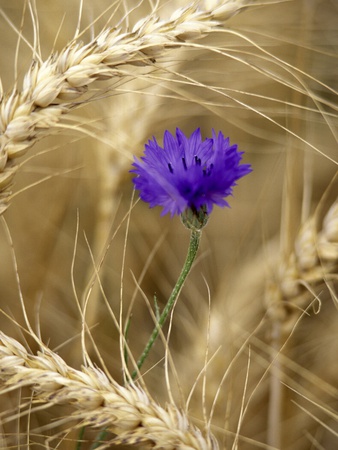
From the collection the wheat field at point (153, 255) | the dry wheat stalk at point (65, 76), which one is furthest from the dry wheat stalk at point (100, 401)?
the dry wheat stalk at point (65, 76)

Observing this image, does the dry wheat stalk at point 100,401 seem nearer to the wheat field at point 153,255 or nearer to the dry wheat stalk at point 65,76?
the wheat field at point 153,255

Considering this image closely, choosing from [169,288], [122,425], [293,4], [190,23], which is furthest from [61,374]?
[293,4]

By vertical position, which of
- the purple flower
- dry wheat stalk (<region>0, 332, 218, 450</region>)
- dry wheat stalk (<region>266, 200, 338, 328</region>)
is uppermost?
the purple flower

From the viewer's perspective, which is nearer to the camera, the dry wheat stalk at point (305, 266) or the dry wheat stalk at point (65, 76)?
the dry wheat stalk at point (65, 76)

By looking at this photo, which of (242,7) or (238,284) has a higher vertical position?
(242,7)

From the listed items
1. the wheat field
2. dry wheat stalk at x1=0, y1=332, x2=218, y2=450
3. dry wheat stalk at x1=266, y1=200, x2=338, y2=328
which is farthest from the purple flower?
dry wheat stalk at x1=266, y1=200, x2=338, y2=328

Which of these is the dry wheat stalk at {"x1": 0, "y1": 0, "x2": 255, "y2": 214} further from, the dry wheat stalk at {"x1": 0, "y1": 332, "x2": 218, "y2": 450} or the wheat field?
the dry wheat stalk at {"x1": 0, "y1": 332, "x2": 218, "y2": 450}

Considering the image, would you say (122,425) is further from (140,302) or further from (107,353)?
(140,302)
